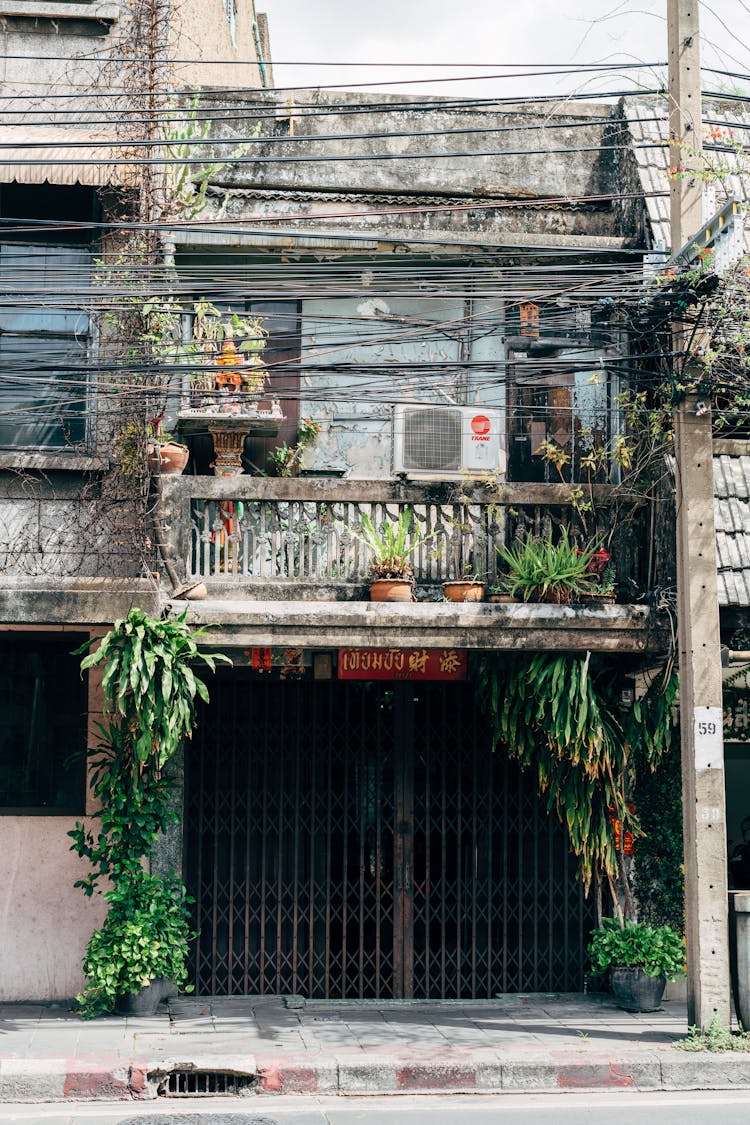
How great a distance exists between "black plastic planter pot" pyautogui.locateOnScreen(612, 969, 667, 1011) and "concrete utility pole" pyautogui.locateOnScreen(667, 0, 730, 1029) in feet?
4.28

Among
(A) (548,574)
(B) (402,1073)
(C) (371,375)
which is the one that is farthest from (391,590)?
(B) (402,1073)

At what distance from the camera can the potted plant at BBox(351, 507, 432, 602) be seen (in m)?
10.3

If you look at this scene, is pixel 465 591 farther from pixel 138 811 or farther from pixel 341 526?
pixel 138 811

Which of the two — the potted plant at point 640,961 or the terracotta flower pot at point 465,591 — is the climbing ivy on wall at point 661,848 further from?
the terracotta flower pot at point 465,591

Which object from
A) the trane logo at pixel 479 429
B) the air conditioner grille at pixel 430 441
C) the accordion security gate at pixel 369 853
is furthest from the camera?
the accordion security gate at pixel 369 853

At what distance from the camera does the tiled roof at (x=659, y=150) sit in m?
11.2

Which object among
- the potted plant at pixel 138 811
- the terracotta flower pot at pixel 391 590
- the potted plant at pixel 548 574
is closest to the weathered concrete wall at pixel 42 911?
the potted plant at pixel 138 811

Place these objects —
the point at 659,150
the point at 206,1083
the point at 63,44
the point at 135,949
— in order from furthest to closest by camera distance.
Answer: the point at 659,150 → the point at 63,44 → the point at 135,949 → the point at 206,1083

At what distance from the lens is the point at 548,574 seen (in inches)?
405

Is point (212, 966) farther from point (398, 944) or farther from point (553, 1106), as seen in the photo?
point (553, 1106)

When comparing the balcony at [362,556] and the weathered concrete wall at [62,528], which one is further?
the weathered concrete wall at [62,528]

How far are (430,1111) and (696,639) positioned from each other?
12.2 ft

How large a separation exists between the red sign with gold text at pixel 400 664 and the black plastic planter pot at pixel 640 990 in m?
2.78

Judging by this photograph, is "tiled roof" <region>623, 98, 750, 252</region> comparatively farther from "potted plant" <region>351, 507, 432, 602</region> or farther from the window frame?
the window frame
